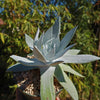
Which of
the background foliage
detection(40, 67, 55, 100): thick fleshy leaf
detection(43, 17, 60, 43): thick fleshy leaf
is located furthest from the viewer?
the background foliage

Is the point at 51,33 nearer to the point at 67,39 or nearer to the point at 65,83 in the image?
the point at 67,39

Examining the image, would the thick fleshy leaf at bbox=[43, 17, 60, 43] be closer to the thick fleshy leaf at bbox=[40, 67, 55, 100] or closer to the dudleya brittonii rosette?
the dudleya brittonii rosette

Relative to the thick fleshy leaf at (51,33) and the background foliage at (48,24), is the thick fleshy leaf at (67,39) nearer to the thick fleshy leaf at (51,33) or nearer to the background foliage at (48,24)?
the thick fleshy leaf at (51,33)

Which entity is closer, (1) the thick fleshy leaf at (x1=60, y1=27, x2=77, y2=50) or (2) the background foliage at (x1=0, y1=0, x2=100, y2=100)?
(1) the thick fleshy leaf at (x1=60, y1=27, x2=77, y2=50)

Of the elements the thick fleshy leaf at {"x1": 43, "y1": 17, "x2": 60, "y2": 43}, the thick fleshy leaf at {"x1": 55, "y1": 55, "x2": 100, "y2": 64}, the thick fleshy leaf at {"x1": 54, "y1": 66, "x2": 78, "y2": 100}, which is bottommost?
the thick fleshy leaf at {"x1": 54, "y1": 66, "x2": 78, "y2": 100}

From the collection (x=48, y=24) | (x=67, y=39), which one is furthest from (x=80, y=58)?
(x=48, y=24)

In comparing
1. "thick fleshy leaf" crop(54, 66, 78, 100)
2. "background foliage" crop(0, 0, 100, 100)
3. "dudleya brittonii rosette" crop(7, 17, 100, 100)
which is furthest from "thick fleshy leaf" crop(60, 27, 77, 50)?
"background foliage" crop(0, 0, 100, 100)
